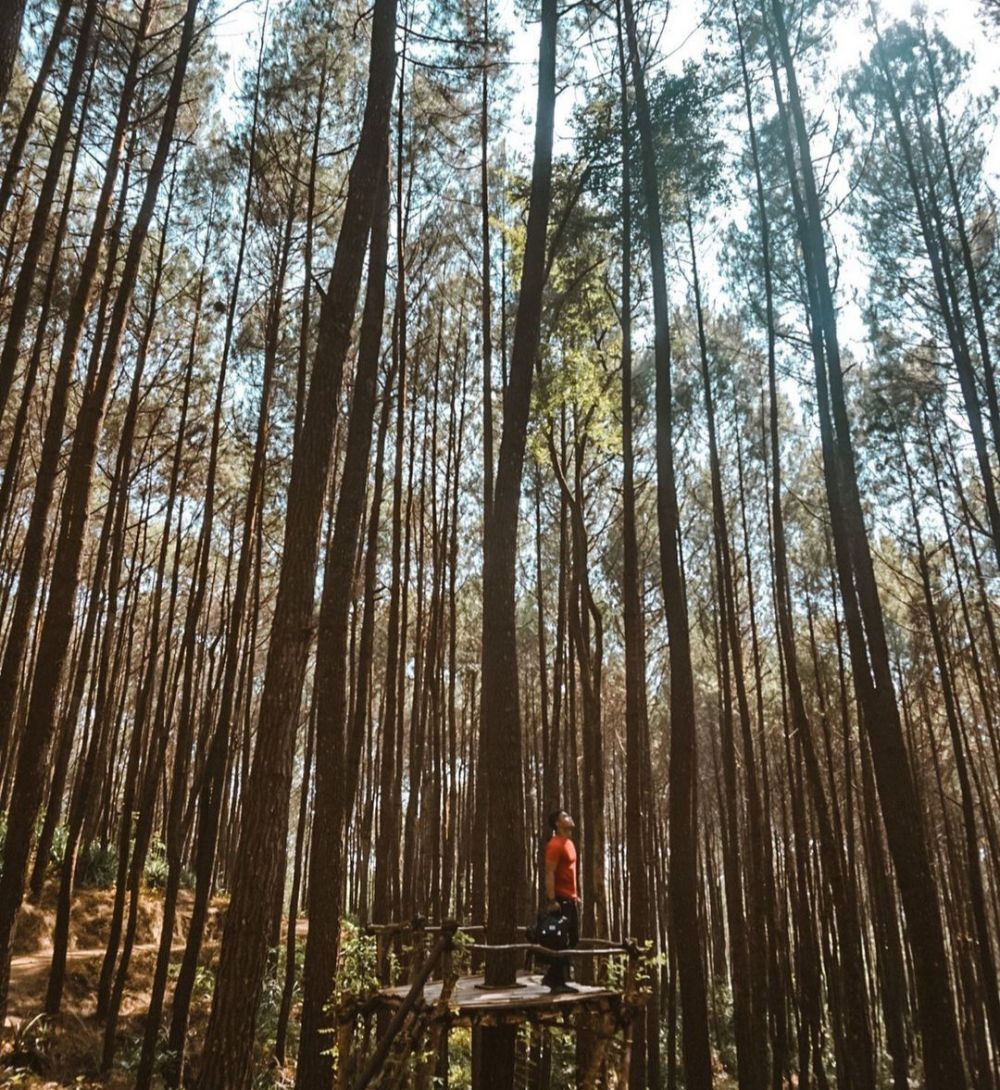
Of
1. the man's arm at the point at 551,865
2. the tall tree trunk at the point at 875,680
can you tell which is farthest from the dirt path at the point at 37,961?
the tall tree trunk at the point at 875,680

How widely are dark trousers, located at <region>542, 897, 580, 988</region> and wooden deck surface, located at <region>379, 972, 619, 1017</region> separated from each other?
0.10m

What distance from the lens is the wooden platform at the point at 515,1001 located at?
17.6 ft

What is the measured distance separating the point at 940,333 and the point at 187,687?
11.5 metres

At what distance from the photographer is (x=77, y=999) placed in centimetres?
955

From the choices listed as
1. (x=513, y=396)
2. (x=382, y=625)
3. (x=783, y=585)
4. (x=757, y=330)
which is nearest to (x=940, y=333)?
(x=757, y=330)

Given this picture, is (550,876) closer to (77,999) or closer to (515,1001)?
(515,1001)

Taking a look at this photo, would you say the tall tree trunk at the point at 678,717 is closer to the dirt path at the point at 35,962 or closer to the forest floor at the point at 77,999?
the forest floor at the point at 77,999

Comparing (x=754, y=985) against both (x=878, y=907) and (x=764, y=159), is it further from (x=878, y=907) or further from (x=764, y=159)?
(x=764, y=159)

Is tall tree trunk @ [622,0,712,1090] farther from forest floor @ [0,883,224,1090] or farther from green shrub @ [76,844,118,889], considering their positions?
green shrub @ [76,844,118,889]

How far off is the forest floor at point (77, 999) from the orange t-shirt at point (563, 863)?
17.3ft

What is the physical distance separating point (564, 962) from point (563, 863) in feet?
2.33

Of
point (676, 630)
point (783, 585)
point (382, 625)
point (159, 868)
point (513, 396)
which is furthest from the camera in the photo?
point (382, 625)

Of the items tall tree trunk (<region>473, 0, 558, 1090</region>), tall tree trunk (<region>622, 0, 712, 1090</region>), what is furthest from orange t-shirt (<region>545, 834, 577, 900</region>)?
tall tree trunk (<region>622, 0, 712, 1090</region>)

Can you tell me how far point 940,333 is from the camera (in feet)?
40.1
